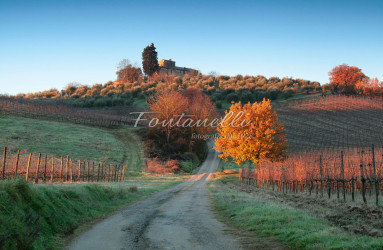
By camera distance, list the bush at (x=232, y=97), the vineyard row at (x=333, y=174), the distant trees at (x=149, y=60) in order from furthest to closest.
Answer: the distant trees at (x=149, y=60) < the bush at (x=232, y=97) < the vineyard row at (x=333, y=174)

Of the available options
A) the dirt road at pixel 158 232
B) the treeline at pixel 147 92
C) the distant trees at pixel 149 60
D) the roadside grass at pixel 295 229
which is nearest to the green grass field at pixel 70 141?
the dirt road at pixel 158 232

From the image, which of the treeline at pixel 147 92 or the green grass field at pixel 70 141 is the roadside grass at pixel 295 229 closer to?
the green grass field at pixel 70 141

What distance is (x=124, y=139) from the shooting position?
66.9 metres

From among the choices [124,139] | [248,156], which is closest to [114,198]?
[248,156]

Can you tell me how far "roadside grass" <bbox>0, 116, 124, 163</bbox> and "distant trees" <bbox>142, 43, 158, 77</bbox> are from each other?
70830mm

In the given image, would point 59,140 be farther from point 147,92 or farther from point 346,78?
point 346,78

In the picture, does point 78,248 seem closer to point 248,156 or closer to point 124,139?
point 248,156

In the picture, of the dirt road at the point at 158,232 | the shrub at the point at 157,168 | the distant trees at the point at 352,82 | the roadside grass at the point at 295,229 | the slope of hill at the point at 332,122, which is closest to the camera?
the roadside grass at the point at 295,229

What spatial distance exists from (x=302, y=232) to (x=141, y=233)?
4791 mm

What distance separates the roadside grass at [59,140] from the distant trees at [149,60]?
232 feet

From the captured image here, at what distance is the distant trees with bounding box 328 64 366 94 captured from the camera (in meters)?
110

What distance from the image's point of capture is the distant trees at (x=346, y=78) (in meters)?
110

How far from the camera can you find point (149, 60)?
438ft

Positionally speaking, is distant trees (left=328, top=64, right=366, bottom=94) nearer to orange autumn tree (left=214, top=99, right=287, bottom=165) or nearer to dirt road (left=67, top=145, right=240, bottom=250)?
orange autumn tree (left=214, top=99, right=287, bottom=165)
